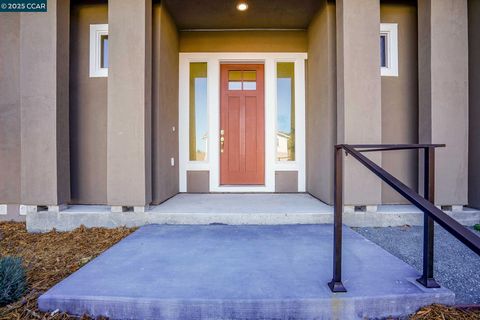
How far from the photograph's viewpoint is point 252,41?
4504mm

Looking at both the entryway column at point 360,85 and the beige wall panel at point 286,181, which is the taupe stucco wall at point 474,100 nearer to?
the entryway column at point 360,85

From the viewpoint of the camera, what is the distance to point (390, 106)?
11.9ft

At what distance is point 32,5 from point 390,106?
4775 mm

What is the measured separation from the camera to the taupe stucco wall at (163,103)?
3.54 meters

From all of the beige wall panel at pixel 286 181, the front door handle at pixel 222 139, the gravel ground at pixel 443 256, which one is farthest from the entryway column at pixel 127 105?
→ the gravel ground at pixel 443 256

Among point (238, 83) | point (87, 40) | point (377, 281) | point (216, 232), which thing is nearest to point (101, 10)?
point (87, 40)

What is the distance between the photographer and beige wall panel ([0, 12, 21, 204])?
353cm

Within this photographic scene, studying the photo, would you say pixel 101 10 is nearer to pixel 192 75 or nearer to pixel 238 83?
pixel 192 75

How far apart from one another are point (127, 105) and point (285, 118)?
2.57 metres

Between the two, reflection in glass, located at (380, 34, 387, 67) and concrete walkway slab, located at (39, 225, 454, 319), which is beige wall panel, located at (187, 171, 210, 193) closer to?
concrete walkway slab, located at (39, 225, 454, 319)

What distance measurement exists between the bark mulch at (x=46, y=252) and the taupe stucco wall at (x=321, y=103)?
2.63m

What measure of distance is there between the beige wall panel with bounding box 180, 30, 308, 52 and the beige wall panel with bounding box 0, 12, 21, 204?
261 cm

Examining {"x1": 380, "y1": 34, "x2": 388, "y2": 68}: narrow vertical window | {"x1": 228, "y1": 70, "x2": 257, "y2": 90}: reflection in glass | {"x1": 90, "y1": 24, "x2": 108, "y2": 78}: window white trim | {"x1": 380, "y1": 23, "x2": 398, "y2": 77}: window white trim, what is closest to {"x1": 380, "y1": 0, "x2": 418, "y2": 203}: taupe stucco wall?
{"x1": 380, "y1": 23, "x2": 398, "y2": 77}: window white trim

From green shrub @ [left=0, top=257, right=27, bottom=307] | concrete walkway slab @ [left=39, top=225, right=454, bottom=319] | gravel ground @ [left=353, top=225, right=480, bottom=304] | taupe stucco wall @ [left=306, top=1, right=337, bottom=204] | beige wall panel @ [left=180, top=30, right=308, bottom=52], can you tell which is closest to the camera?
concrete walkway slab @ [left=39, top=225, right=454, bottom=319]
